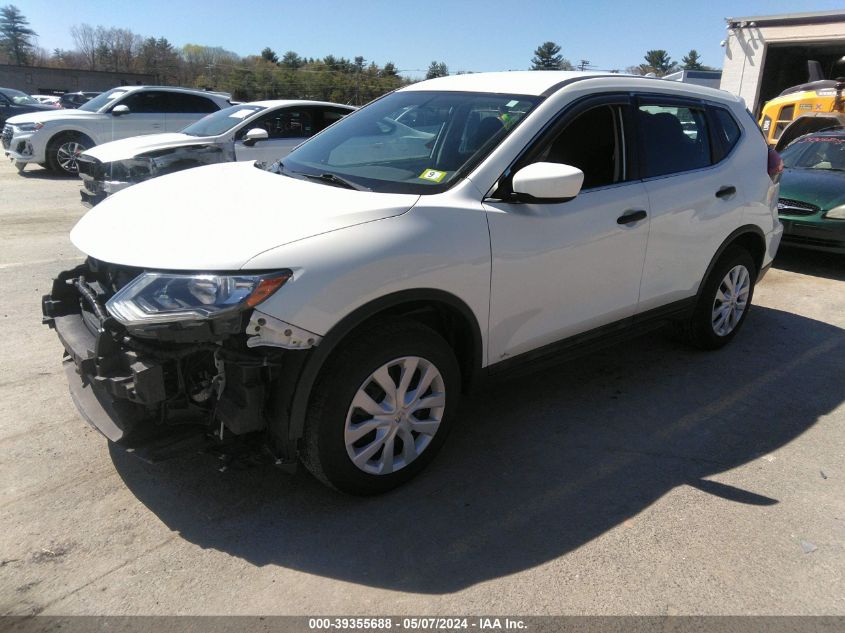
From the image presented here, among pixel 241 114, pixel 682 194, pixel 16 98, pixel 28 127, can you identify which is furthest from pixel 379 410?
pixel 16 98

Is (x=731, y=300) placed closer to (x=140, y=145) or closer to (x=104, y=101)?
(x=140, y=145)

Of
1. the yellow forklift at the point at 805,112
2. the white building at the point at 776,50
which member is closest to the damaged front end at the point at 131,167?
the yellow forklift at the point at 805,112

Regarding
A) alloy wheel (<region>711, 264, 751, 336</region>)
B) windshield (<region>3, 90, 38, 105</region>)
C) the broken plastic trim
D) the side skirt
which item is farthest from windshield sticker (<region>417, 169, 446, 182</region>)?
windshield (<region>3, 90, 38, 105</region>)

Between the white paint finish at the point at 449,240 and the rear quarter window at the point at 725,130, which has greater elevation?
the rear quarter window at the point at 725,130

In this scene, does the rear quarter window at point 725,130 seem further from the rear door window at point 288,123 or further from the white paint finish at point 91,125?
the white paint finish at point 91,125

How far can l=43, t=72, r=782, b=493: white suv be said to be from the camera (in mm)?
2553

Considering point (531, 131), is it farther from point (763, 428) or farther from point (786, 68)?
point (786, 68)

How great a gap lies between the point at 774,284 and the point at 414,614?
19.9ft

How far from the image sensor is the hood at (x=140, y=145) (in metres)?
8.34

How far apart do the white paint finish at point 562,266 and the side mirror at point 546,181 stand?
153mm

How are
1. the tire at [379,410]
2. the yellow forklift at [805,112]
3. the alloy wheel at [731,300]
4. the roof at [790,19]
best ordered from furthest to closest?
the roof at [790,19] < the yellow forklift at [805,112] < the alloy wheel at [731,300] < the tire at [379,410]

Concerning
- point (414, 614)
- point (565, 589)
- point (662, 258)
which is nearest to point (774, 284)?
point (662, 258)

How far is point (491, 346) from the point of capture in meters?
3.28

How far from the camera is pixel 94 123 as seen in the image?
1289 centimetres
